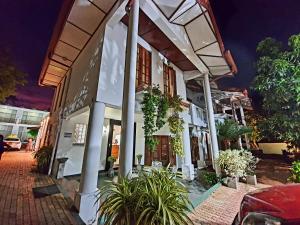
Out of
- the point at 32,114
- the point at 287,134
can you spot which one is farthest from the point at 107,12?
the point at 32,114

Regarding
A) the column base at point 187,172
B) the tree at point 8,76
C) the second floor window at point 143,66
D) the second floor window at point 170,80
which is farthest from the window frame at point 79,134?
the column base at point 187,172

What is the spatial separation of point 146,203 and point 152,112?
9.73 ft

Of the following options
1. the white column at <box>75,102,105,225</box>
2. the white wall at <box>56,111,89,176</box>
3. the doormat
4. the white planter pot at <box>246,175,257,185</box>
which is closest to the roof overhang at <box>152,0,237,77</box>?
the white column at <box>75,102,105,225</box>

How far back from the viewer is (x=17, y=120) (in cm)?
2180

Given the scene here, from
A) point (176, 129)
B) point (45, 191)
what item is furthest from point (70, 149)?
point (176, 129)

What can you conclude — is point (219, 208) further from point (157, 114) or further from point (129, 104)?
point (129, 104)

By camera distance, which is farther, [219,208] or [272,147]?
[272,147]

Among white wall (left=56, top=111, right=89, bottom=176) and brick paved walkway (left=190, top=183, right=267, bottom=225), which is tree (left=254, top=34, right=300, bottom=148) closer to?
brick paved walkway (left=190, top=183, right=267, bottom=225)

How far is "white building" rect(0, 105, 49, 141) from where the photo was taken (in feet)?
68.2

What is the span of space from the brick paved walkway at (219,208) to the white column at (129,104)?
2.21 metres

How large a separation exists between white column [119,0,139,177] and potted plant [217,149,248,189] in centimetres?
520

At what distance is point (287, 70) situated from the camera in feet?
19.4

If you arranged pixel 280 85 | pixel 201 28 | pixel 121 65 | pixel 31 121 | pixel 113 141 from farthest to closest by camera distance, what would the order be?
pixel 31 121 → pixel 113 141 → pixel 280 85 → pixel 201 28 → pixel 121 65

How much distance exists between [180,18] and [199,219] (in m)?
6.60
